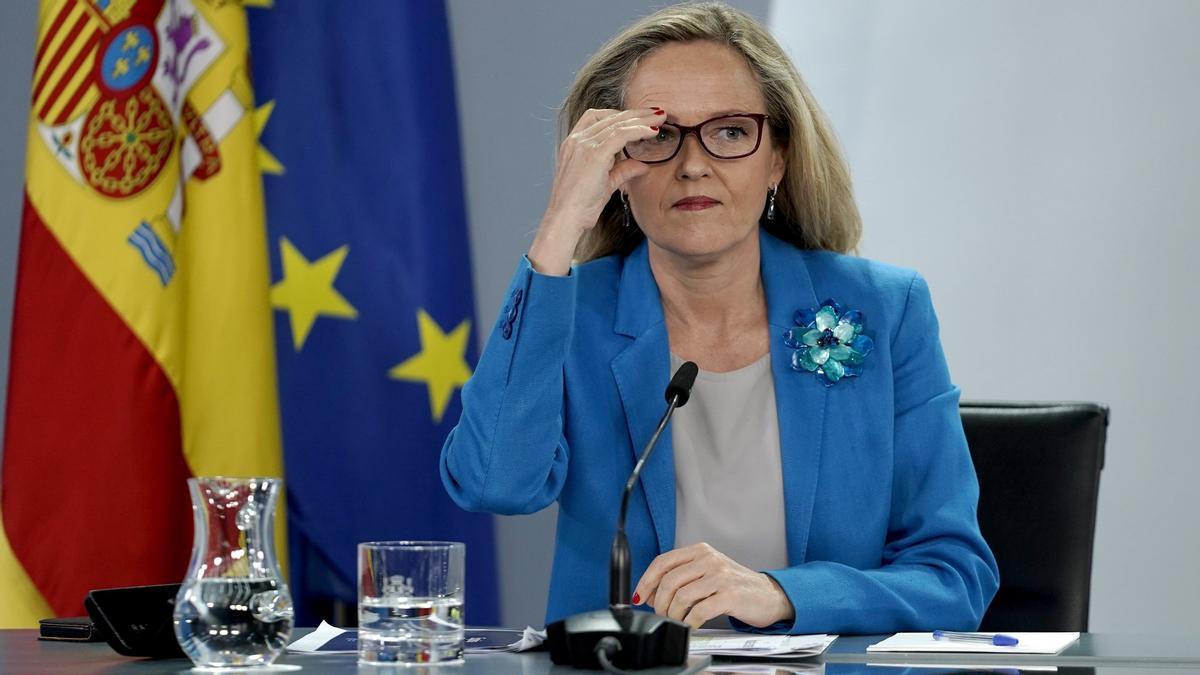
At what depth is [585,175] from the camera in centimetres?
179

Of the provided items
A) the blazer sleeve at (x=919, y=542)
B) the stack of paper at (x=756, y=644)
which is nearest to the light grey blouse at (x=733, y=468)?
the blazer sleeve at (x=919, y=542)

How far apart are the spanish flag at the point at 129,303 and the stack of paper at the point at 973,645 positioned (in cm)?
147

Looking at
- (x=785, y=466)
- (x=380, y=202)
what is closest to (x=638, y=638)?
(x=785, y=466)

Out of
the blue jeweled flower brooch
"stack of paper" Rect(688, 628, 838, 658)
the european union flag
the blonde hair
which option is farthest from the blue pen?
the european union flag

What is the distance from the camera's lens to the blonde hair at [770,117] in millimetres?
1940

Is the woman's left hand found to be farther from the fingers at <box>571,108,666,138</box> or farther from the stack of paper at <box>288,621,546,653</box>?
the fingers at <box>571,108,666,138</box>

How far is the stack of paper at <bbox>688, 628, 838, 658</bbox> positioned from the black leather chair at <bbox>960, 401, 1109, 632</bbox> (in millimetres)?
463

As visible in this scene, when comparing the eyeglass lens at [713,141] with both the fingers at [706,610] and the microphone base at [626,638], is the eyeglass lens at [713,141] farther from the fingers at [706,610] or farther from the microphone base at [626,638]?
the microphone base at [626,638]

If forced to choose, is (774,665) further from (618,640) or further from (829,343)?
(829,343)

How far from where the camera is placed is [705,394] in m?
1.88

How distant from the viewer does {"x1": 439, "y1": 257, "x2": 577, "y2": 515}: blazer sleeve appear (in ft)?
5.60

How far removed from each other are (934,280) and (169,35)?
5.34 feet

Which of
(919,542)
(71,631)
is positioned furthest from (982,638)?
(71,631)

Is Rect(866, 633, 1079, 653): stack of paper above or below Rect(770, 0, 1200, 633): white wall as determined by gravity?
below
